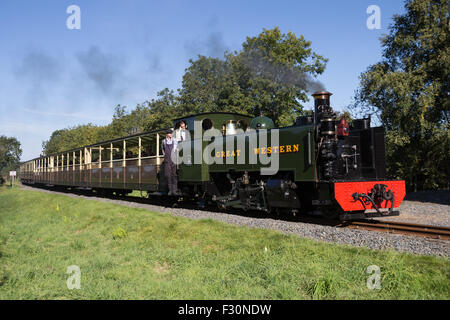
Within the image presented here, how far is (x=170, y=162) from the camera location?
1207 cm

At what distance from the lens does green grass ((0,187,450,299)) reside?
394cm

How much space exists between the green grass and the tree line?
6.78 m

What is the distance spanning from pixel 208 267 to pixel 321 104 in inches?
205

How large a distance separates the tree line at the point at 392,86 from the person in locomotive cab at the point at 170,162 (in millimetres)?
5091

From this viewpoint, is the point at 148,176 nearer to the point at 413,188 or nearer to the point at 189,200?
the point at 189,200

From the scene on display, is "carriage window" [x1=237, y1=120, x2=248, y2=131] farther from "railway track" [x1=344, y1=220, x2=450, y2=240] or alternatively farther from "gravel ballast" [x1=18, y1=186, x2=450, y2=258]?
"railway track" [x1=344, y1=220, x2=450, y2=240]

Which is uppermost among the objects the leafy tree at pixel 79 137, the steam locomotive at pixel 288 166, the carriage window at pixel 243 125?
the leafy tree at pixel 79 137

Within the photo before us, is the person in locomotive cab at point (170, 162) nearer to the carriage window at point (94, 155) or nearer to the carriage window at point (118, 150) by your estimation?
the carriage window at point (118, 150)

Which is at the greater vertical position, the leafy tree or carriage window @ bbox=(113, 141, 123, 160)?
the leafy tree

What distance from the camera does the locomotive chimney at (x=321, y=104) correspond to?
8297 mm

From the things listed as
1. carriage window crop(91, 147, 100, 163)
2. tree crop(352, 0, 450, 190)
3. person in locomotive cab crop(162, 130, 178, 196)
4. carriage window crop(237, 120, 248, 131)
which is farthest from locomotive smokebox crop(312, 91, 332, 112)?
carriage window crop(91, 147, 100, 163)

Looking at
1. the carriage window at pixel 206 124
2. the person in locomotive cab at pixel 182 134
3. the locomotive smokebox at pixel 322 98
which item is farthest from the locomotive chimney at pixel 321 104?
the person in locomotive cab at pixel 182 134

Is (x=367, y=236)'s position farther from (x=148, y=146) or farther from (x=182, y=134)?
(x=148, y=146)

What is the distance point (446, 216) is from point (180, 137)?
875 cm
